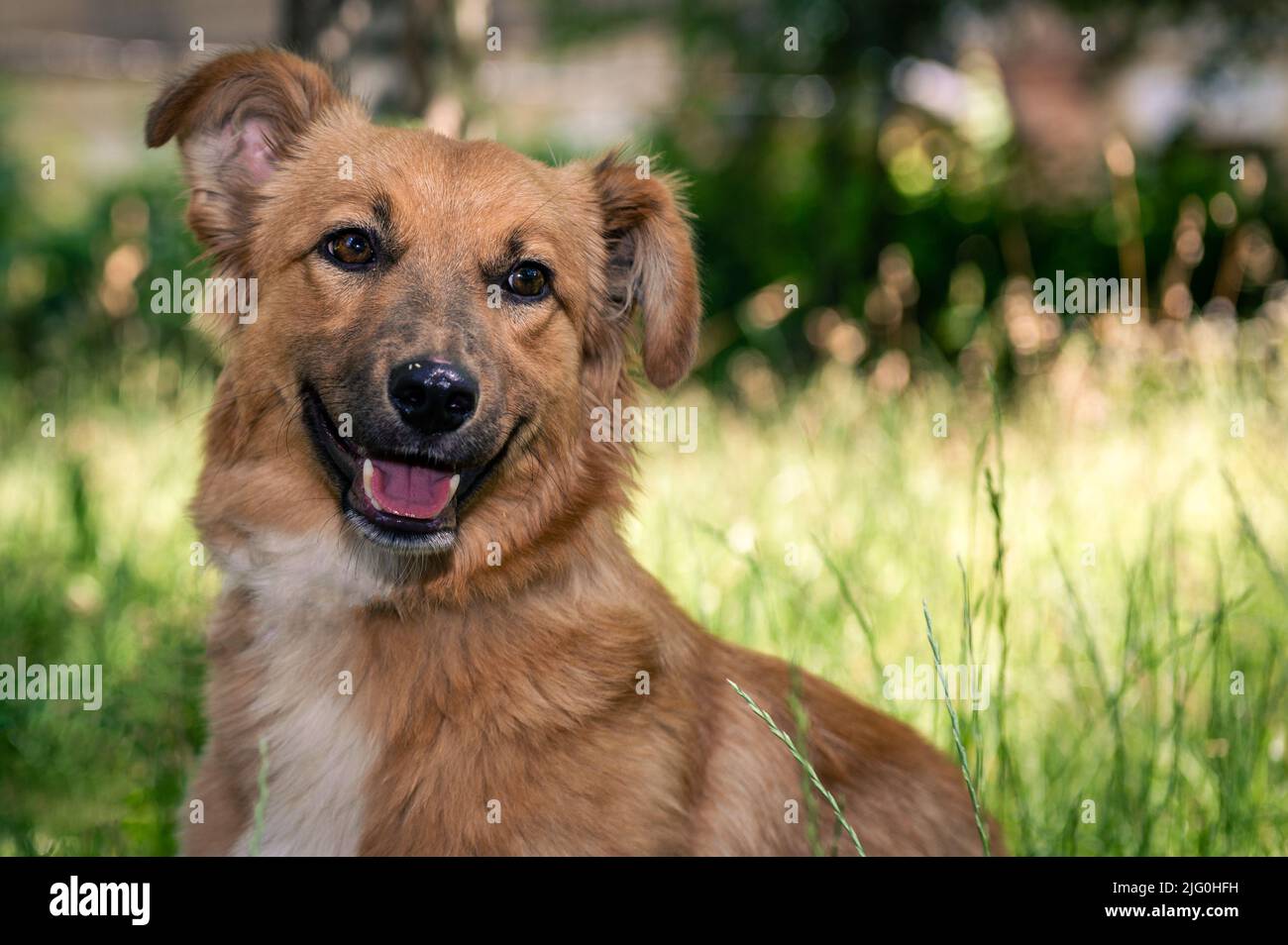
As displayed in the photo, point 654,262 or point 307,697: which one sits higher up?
point 654,262

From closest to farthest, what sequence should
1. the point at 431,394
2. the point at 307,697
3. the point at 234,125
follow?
the point at 431,394
the point at 307,697
the point at 234,125

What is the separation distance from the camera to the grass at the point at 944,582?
3352 mm

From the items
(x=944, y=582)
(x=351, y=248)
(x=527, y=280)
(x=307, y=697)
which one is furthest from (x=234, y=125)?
(x=944, y=582)

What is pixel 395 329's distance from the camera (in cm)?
283

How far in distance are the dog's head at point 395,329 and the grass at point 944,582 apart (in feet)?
1.36

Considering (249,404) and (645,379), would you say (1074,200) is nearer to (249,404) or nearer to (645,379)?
(645,379)

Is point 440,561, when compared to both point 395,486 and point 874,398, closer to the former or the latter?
point 395,486

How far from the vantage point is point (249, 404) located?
3.04 m

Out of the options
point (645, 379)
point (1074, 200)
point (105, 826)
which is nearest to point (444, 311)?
point (645, 379)

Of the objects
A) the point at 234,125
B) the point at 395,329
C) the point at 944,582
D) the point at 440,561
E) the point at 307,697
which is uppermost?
the point at 234,125

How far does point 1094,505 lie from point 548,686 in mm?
3485

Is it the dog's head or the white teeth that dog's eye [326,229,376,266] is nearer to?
the dog's head

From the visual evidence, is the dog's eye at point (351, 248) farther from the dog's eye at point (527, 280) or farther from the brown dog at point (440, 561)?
the dog's eye at point (527, 280)

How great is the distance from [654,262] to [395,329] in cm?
85
